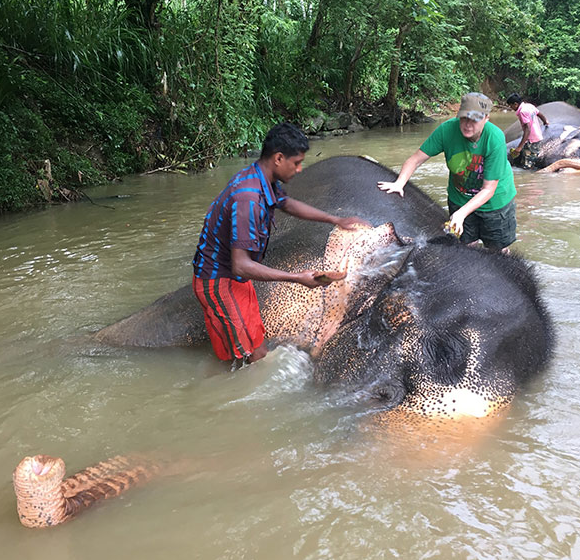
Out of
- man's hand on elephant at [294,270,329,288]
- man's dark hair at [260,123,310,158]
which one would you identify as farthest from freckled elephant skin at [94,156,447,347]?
man's dark hair at [260,123,310,158]

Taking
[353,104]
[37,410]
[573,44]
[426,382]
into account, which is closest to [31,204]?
[37,410]

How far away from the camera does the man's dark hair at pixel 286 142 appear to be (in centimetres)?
238

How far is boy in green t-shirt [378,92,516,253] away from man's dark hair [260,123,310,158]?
1.09 meters

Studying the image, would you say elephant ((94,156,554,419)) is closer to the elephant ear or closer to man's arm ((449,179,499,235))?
the elephant ear

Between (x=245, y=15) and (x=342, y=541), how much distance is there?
953 centimetres

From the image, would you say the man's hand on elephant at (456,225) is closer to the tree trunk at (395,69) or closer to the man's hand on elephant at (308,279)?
the man's hand on elephant at (308,279)

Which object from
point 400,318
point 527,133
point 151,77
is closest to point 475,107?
point 400,318

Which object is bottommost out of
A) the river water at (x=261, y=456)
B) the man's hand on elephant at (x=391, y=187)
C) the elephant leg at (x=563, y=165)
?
the river water at (x=261, y=456)

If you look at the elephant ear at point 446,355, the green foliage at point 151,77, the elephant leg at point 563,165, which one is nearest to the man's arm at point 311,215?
the elephant ear at point 446,355

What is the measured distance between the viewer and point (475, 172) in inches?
136

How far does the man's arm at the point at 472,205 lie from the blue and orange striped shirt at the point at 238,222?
100 cm

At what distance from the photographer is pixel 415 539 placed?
1688mm

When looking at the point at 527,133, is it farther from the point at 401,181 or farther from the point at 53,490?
the point at 53,490

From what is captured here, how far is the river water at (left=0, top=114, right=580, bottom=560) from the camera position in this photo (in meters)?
1.69
